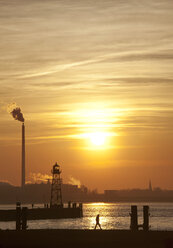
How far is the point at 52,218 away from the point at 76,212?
33.6ft

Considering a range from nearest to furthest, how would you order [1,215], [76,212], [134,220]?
[134,220], [1,215], [76,212]

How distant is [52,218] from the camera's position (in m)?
137

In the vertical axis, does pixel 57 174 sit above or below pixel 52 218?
above
